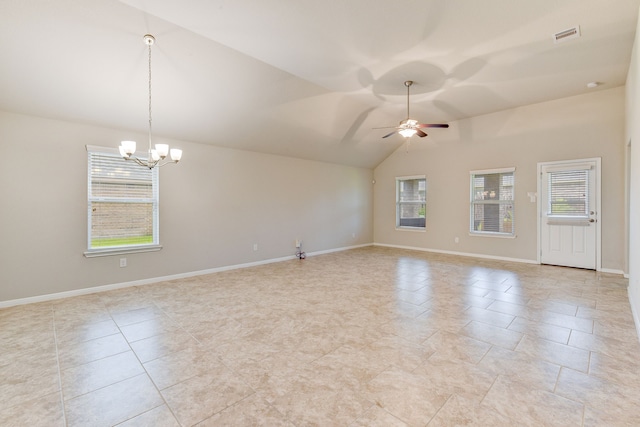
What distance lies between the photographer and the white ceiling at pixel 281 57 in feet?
9.08

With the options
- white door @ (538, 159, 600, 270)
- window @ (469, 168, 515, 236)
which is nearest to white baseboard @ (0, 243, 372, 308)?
window @ (469, 168, 515, 236)

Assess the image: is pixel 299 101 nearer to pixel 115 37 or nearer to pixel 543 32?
pixel 115 37

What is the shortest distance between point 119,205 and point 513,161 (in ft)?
24.7

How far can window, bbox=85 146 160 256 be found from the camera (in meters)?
4.28

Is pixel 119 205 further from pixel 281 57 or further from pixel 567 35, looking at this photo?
pixel 567 35

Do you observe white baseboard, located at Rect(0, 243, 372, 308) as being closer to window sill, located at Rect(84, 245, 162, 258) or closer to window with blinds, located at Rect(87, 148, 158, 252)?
window sill, located at Rect(84, 245, 162, 258)

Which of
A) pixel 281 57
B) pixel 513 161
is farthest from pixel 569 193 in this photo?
pixel 281 57

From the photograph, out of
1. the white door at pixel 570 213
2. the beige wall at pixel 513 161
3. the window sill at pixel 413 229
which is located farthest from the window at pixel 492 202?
the window sill at pixel 413 229

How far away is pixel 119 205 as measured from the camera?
4.52 metres

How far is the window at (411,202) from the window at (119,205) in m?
6.15

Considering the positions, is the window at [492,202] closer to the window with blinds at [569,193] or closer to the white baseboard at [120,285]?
the window with blinds at [569,193]

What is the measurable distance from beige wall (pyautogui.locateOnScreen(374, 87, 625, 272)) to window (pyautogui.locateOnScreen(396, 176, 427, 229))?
19 cm

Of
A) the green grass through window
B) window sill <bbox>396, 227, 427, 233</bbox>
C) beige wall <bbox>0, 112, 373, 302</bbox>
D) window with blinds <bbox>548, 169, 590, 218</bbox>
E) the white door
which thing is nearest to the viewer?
beige wall <bbox>0, 112, 373, 302</bbox>

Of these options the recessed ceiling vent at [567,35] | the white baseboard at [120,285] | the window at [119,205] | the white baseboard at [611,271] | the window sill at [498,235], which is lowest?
the white baseboard at [120,285]
